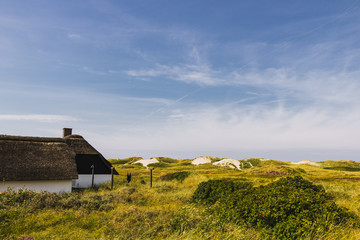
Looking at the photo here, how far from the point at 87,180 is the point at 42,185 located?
23.0 ft

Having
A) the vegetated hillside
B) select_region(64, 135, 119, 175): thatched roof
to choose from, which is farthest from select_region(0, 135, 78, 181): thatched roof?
the vegetated hillside

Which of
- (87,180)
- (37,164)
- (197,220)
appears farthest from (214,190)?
(87,180)

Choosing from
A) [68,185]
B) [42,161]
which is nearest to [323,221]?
[68,185]

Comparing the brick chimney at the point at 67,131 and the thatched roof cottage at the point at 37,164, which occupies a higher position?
the brick chimney at the point at 67,131

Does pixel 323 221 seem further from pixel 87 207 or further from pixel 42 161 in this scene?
pixel 42 161

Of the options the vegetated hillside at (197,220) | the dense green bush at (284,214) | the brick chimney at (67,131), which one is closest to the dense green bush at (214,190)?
the vegetated hillside at (197,220)

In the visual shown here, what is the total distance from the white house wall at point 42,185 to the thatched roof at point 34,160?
0.43 metres

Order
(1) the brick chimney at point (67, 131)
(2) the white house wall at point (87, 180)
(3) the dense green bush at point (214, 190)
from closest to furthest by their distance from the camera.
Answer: (3) the dense green bush at point (214, 190)
(2) the white house wall at point (87, 180)
(1) the brick chimney at point (67, 131)

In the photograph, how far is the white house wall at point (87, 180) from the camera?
82.9ft

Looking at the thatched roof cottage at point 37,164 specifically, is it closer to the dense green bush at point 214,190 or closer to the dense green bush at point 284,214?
the dense green bush at point 214,190

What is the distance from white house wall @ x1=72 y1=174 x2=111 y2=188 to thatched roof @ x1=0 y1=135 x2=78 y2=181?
14.2 ft

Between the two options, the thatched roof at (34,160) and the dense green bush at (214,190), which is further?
the thatched roof at (34,160)

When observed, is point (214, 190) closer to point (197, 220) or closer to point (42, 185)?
point (197, 220)

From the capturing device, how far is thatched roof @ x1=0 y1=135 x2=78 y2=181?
18.7 m
